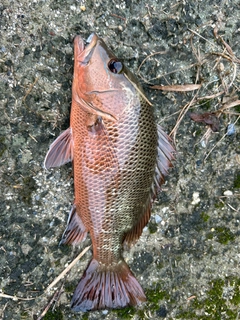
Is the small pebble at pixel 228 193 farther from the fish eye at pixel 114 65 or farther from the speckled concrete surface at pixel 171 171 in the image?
the fish eye at pixel 114 65

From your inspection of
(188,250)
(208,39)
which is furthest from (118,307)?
(208,39)

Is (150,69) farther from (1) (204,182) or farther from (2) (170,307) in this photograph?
(2) (170,307)

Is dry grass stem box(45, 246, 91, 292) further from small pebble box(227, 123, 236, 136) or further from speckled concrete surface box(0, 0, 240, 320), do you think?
small pebble box(227, 123, 236, 136)

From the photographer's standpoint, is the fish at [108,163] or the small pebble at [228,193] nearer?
the fish at [108,163]

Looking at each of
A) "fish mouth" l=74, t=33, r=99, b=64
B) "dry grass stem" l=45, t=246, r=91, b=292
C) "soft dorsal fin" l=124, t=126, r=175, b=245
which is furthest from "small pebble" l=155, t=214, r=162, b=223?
"fish mouth" l=74, t=33, r=99, b=64

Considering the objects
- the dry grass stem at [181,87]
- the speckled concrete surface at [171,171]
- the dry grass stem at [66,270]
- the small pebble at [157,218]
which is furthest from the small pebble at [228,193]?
the dry grass stem at [66,270]

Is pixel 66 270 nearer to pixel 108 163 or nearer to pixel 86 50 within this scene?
pixel 108 163
